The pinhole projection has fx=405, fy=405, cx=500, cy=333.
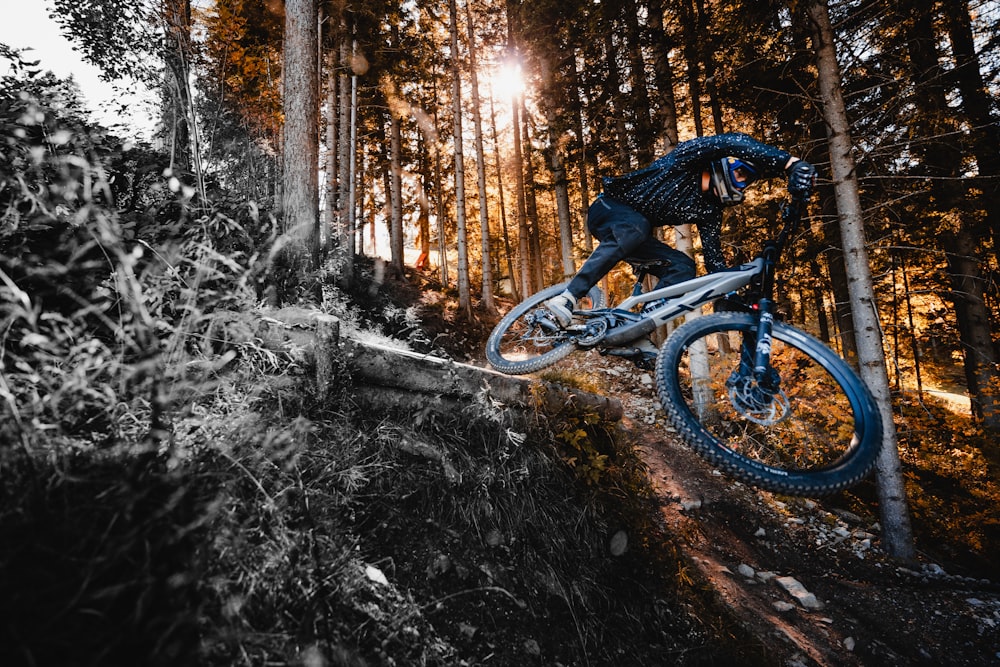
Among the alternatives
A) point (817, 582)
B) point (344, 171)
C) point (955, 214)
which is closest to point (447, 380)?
point (817, 582)

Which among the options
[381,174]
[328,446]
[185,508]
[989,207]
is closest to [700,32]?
[989,207]

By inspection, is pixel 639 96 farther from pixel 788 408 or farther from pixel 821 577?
pixel 821 577

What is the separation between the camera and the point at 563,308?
3852mm

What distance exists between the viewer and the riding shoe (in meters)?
3.83

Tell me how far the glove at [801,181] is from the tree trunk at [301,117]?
5.63 metres

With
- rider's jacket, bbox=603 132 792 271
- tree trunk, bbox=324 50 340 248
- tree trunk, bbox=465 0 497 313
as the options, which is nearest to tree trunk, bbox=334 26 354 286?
tree trunk, bbox=324 50 340 248

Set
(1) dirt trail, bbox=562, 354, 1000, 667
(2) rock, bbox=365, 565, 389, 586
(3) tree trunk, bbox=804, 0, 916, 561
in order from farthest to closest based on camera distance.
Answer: (3) tree trunk, bbox=804, 0, 916, 561
(1) dirt trail, bbox=562, 354, 1000, 667
(2) rock, bbox=365, 565, 389, 586

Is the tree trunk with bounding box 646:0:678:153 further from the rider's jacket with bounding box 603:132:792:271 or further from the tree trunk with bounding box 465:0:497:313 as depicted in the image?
the rider's jacket with bounding box 603:132:792:271

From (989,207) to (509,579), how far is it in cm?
1191

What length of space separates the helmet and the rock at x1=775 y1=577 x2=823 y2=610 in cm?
521

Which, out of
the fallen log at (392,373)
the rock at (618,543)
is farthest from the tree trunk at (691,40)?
the rock at (618,543)

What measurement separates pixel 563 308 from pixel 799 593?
510 centimetres

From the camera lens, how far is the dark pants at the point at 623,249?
3.65 metres

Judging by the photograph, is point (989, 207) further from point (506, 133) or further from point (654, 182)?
point (506, 133)
